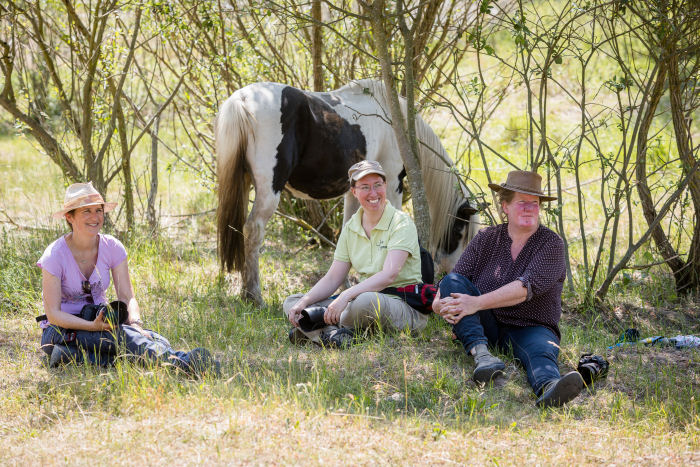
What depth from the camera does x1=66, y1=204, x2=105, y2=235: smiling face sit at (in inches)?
156

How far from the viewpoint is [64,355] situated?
12.9ft

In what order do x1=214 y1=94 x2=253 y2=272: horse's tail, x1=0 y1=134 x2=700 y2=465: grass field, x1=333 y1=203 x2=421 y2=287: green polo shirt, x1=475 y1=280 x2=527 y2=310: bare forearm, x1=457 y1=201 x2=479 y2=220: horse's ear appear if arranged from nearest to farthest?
x1=0 y1=134 x2=700 y2=465: grass field → x1=475 y1=280 x2=527 y2=310: bare forearm → x1=333 y1=203 x2=421 y2=287: green polo shirt → x1=214 y1=94 x2=253 y2=272: horse's tail → x1=457 y1=201 x2=479 y2=220: horse's ear

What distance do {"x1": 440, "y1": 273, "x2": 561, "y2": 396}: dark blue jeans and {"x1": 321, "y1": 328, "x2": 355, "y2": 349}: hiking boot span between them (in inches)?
26.0

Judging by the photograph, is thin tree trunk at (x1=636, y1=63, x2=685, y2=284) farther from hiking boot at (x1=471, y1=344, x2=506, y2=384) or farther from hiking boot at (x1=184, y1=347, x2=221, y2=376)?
hiking boot at (x1=184, y1=347, x2=221, y2=376)

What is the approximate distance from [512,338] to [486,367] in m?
0.41

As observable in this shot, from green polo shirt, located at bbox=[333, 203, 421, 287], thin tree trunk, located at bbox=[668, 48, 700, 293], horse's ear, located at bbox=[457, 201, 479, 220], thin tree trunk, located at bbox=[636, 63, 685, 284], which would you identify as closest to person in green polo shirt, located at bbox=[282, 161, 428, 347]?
green polo shirt, located at bbox=[333, 203, 421, 287]

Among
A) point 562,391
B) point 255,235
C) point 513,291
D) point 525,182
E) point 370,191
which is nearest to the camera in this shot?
point 562,391

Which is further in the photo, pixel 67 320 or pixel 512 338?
pixel 512 338

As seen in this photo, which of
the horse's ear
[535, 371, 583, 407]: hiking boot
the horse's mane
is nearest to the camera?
[535, 371, 583, 407]: hiking boot

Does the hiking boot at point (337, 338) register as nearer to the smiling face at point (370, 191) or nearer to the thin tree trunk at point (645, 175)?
the smiling face at point (370, 191)

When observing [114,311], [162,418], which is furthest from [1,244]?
[162,418]

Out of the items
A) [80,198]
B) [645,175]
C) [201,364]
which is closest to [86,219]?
[80,198]

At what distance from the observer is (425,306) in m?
4.43

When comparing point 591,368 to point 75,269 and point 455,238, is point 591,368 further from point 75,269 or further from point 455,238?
point 75,269
